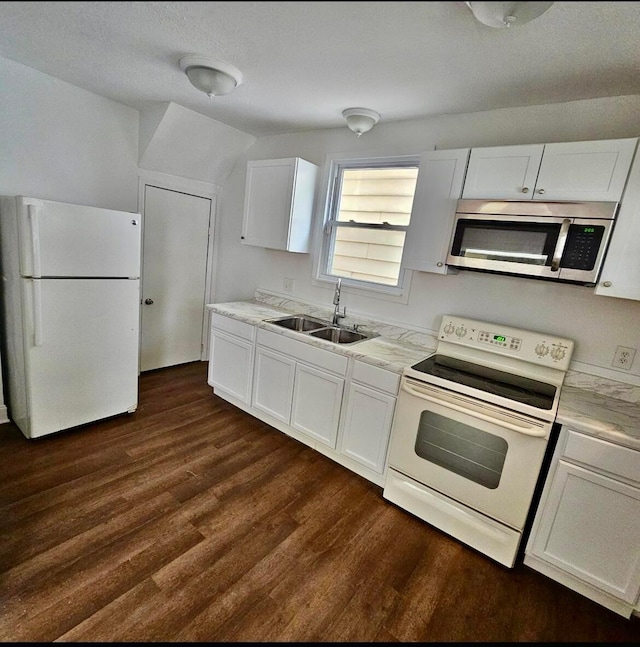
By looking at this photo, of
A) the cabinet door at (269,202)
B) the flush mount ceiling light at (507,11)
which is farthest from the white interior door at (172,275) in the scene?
the flush mount ceiling light at (507,11)

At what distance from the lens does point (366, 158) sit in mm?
2799

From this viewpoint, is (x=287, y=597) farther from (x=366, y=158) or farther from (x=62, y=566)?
(x=366, y=158)

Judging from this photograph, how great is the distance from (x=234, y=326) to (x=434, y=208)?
5.81 feet

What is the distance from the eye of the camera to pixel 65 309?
235 centimetres

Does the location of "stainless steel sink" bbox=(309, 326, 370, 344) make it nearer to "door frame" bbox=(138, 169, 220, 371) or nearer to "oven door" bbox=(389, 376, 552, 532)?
"oven door" bbox=(389, 376, 552, 532)

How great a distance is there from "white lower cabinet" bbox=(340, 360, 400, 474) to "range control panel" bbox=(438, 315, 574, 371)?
0.57 m

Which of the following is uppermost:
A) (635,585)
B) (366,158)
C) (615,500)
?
(366,158)

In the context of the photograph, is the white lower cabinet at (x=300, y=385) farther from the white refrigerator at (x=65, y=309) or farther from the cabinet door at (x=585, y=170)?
the cabinet door at (x=585, y=170)

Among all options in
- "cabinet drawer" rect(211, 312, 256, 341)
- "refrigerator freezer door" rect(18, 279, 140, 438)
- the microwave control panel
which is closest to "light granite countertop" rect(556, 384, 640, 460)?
the microwave control panel

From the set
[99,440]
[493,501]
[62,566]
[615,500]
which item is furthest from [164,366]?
[615,500]

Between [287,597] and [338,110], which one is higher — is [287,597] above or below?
below

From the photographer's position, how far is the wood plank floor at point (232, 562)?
143cm

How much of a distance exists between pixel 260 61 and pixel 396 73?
0.72 meters

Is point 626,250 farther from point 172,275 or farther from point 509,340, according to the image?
point 172,275
